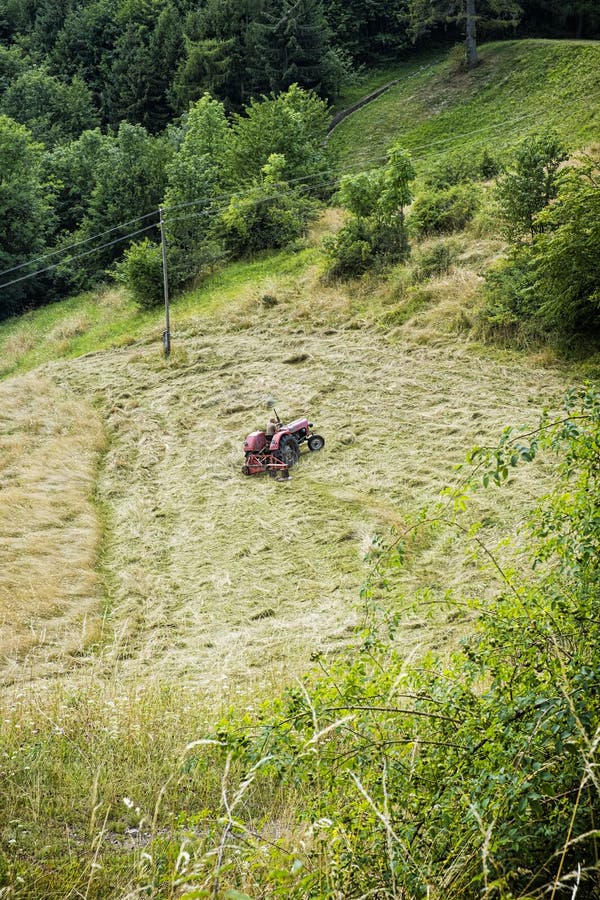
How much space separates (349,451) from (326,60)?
42366 millimetres

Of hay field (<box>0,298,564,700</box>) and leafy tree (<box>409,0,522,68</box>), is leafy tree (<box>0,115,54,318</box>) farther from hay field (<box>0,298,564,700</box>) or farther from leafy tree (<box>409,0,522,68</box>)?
leafy tree (<box>409,0,522,68</box>)

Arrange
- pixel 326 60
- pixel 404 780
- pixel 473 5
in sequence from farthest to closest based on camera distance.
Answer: pixel 326 60, pixel 473 5, pixel 404 780

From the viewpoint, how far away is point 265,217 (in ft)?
91.8

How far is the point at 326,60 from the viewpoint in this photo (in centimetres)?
4656

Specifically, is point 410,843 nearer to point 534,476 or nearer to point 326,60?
point 534,476

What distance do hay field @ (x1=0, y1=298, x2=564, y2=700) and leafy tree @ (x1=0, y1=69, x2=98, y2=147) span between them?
34.6m

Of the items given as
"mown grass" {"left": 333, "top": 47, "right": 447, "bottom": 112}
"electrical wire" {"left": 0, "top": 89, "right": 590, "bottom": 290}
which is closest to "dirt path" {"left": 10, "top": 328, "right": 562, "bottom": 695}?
"electrical wire" {"left": 0, "top": 89, "right": 590, "bottom": 290}

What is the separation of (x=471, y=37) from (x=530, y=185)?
30618mm

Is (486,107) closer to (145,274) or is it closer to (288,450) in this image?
(145,274)

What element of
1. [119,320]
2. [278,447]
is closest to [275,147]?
[119,320]

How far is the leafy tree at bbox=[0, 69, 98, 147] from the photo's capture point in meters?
→ 46.5

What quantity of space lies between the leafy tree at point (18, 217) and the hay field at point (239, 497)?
51.4 feet

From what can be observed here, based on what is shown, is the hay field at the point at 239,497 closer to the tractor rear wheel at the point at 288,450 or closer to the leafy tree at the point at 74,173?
the tractor rear wheel at the point at 288,450

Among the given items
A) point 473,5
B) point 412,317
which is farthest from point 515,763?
point 473,5
